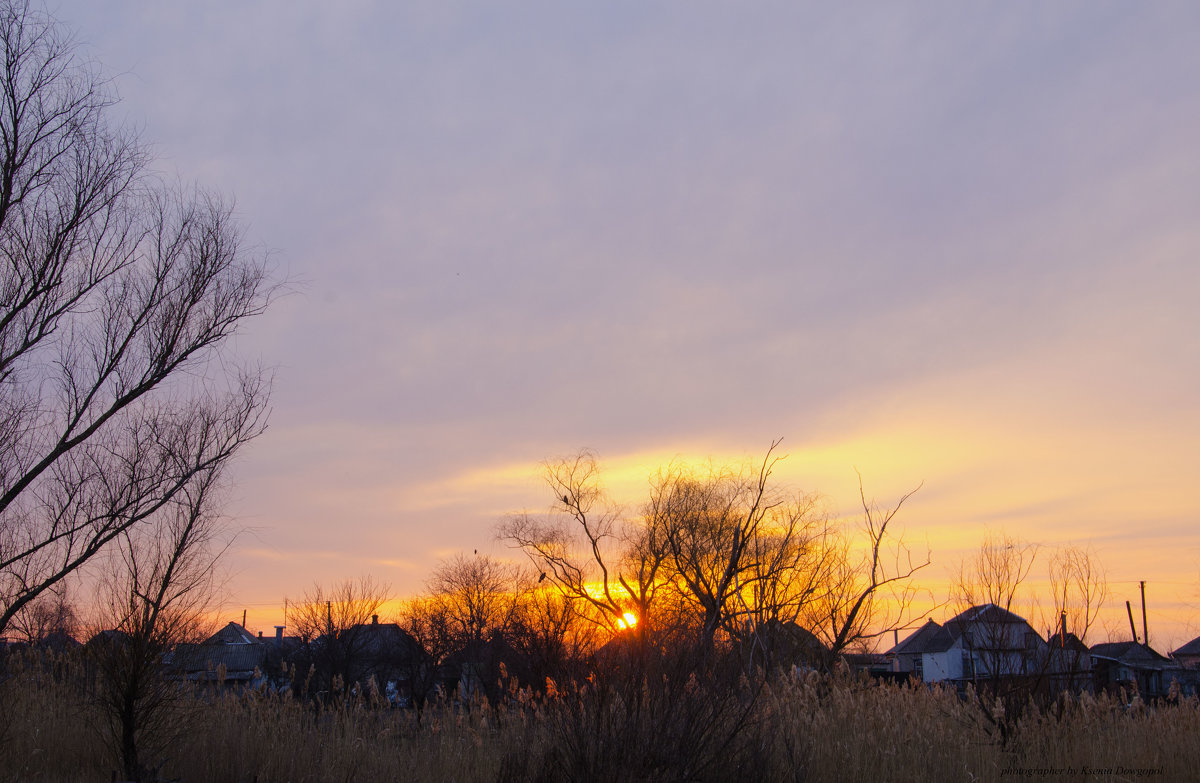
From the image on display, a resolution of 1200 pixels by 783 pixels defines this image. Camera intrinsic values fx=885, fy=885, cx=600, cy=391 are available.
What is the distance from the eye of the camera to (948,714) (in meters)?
10.7

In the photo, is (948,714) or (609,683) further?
(948,714)

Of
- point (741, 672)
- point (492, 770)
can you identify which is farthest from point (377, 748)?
point (741, 672)

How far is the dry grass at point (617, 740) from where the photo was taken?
7355 millimetres

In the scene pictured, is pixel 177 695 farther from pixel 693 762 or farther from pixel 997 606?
pixel 997 606

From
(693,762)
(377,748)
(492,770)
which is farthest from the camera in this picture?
(377,748)

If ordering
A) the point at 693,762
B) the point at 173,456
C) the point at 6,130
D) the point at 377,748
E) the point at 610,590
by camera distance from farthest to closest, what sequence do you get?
the point at 610,590
the point at 173,456
the point at 6,130
the point at 377,748
the point at 693,762

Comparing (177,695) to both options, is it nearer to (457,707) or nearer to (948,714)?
(457,707)

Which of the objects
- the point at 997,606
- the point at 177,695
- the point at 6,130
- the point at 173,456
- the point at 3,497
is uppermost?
the point at 6,130

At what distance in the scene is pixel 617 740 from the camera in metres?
7.21

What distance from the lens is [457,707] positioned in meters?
10.9

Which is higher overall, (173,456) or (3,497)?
(173,456)

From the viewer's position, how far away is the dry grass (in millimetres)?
7355

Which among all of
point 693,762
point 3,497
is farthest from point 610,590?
point 693,762

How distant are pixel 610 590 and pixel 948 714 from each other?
25998mm
